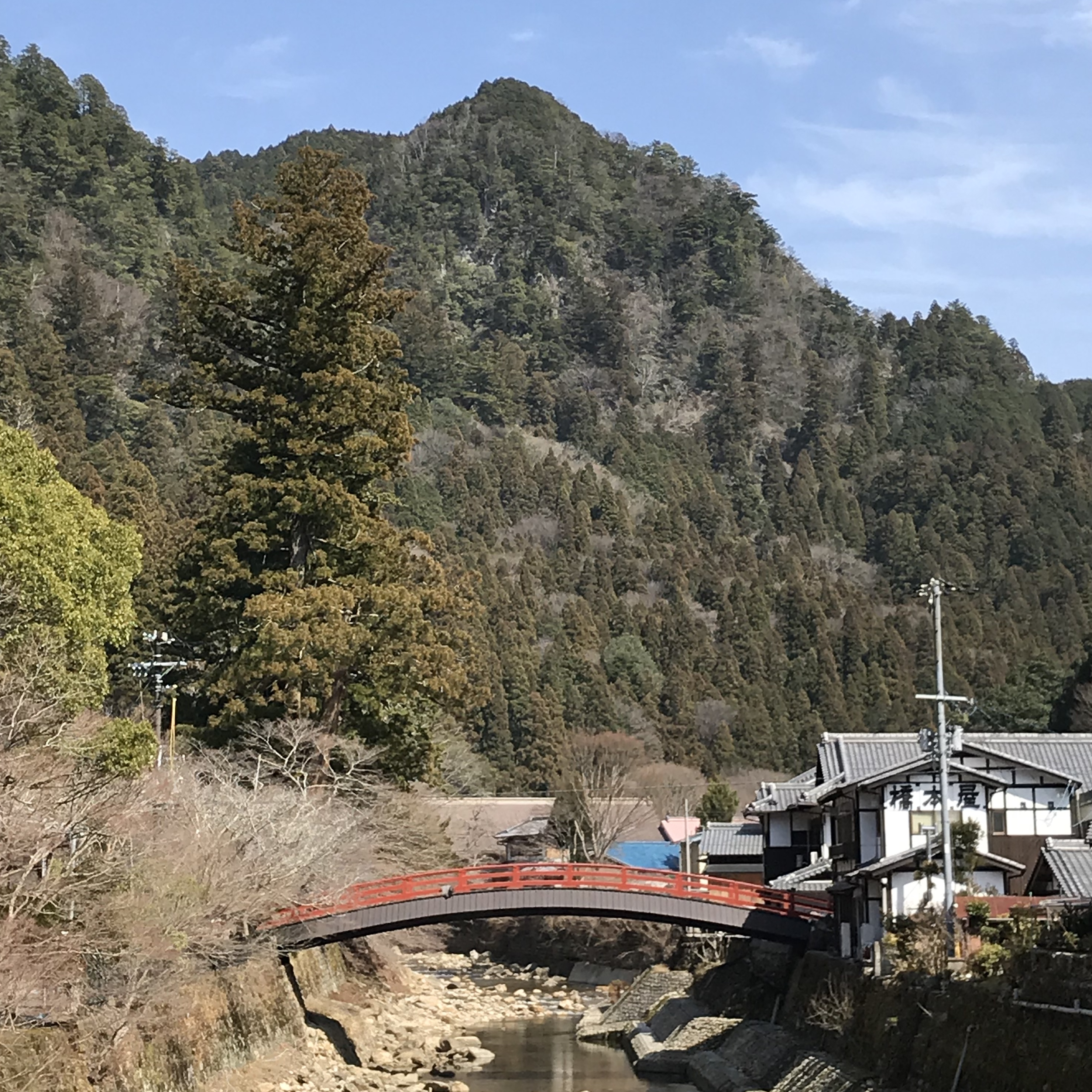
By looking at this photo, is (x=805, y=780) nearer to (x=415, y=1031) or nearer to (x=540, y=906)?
(x=415, y=1031)

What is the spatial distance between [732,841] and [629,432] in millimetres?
95181

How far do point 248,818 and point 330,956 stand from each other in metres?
12.0

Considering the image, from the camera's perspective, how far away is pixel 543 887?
104 feet

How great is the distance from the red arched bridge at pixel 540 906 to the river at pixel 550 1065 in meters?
3.31

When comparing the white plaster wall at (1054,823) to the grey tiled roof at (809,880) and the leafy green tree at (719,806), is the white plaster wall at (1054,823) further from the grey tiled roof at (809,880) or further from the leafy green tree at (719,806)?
the leafy green tree at (719,806)

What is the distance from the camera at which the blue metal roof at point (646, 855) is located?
197ft

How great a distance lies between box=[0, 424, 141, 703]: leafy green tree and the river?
11.5m

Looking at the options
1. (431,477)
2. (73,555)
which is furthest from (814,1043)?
(431,477)

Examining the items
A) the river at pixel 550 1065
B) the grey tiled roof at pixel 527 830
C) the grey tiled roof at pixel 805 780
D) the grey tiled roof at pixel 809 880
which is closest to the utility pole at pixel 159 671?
the river at pixel 550 1065

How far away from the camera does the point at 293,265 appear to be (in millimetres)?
36781

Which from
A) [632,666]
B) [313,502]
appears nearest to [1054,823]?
[313,502]

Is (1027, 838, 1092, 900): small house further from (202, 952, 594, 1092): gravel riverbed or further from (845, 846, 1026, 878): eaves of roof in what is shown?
(202, 952, 594, 1092): gravel riverbed

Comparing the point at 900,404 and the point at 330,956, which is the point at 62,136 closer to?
the point at 900,404

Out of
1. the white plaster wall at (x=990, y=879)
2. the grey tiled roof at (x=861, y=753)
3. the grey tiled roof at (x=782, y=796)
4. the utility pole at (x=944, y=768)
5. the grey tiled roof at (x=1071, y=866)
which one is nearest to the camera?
the utility pole at (x=944, y=768)
